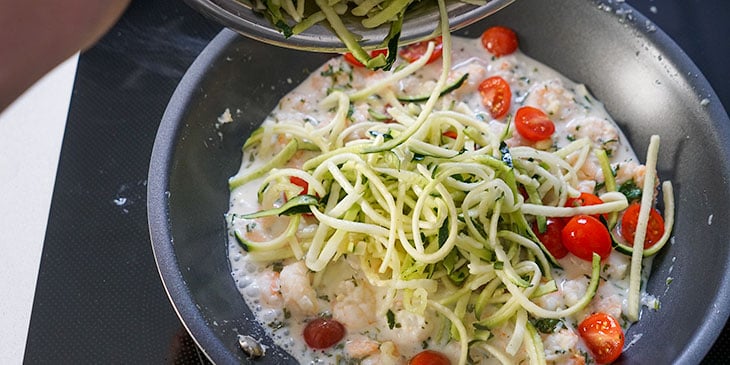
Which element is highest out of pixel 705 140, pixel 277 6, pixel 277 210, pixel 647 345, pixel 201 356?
pixel 277 6

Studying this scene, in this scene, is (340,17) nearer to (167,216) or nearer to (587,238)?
(167,216)

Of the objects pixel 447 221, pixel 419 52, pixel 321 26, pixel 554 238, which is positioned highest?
pixel 321 26

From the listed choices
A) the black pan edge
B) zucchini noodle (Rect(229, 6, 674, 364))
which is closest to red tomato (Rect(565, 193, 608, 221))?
zucchini noodle (Rect(229, 6, 674, 364))

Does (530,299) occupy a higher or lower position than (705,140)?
lower

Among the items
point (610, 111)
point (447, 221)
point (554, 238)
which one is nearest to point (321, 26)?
point (447, 221)

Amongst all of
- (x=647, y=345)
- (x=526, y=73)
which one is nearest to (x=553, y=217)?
(x=647, y=345)

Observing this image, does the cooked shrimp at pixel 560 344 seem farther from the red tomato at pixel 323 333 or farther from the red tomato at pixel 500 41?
the red tomato at pixel 500 41

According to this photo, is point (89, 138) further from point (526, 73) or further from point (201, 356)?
point (526, 73)

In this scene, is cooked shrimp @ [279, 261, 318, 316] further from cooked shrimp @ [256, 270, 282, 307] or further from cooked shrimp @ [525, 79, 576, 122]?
cooked shrimp @ [525, 79, 576, 122]
